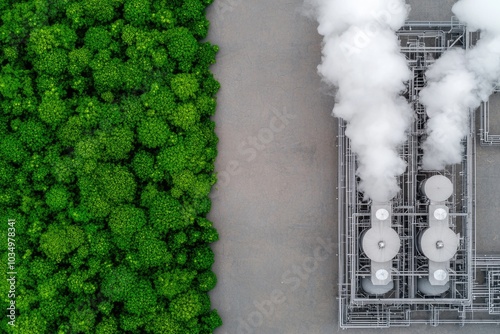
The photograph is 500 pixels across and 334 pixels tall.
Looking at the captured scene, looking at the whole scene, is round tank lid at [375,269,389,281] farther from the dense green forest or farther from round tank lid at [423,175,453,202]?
the dense green forest

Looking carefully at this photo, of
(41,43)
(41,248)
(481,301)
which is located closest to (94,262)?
(41,248)

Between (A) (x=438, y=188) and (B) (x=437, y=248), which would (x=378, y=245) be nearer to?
(B) (x=437, y=248)

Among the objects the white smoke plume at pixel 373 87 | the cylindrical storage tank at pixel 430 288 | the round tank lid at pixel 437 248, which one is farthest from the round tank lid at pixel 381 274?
the white smoke plume at pixel 373 87

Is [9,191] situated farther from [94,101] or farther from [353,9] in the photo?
[353,9]

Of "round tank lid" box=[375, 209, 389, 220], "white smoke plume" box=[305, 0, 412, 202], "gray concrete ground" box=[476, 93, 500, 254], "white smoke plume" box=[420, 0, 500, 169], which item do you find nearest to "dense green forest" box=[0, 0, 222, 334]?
"white smoke plume" box=[305, 0, 412, 202]

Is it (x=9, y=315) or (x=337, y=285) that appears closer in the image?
(x=9, y=315)
